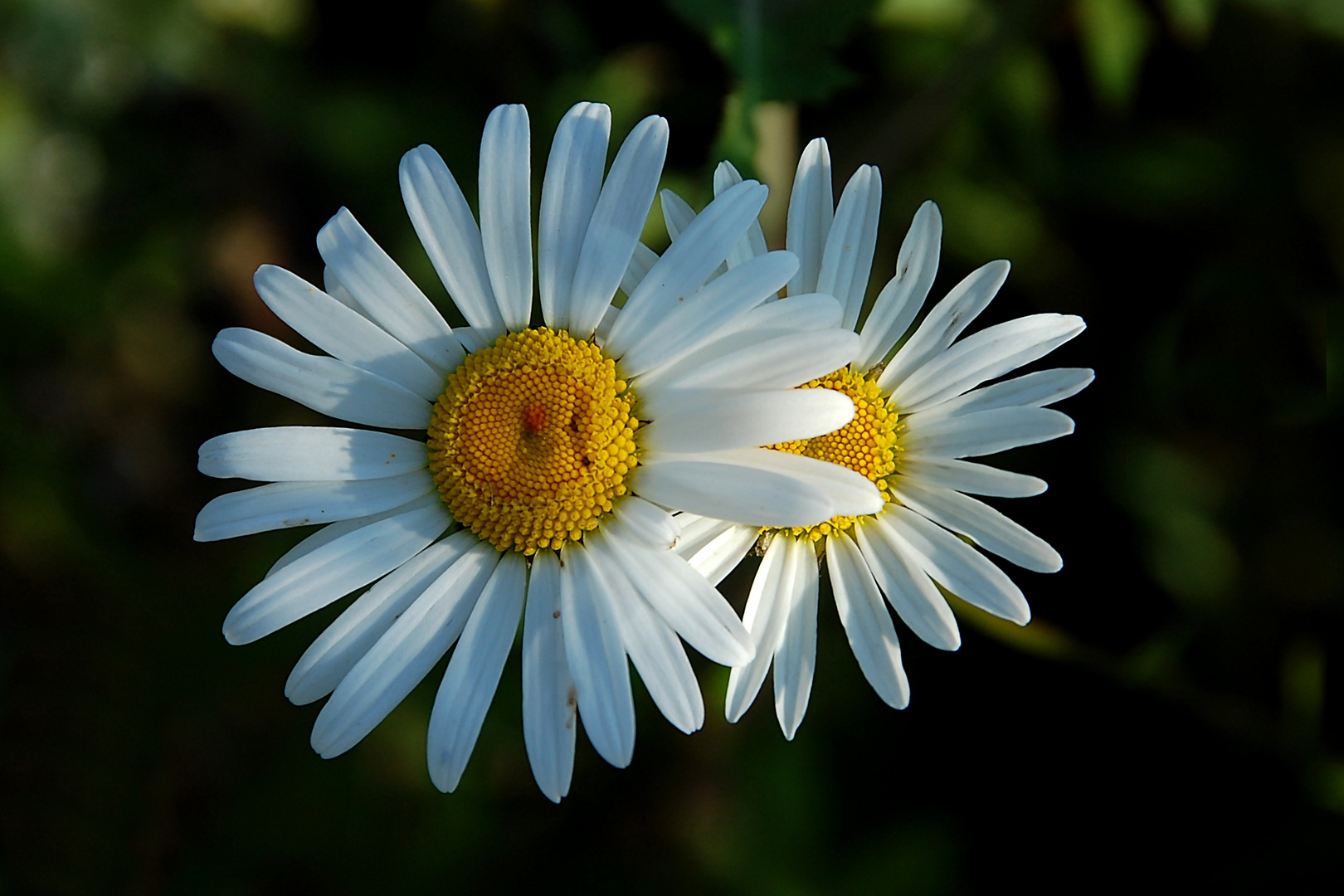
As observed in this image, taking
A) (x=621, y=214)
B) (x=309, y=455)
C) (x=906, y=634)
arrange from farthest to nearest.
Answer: (x=906, y=634) < (x=309, y=455) < (x=621, y=214)

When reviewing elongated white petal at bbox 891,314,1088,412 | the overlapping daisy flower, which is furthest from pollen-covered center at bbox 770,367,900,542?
elongated white petal at bbox 891,314,1088,412

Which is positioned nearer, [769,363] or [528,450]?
[769,363]

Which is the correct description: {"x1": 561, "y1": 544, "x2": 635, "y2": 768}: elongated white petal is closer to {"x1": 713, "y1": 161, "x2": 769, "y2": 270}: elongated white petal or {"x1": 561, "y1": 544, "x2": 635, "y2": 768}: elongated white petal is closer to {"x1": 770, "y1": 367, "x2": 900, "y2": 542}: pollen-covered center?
{"x1": 770, "y1": 367, "x2": 900, "y2": 542}: pollen-covered center

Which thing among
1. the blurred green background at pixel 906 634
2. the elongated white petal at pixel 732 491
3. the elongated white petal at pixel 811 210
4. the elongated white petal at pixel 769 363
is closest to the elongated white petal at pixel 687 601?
the elongated white petal at pixel 732 491

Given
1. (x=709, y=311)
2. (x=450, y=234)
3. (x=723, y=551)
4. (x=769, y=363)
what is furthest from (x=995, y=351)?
(x=450, y=234)

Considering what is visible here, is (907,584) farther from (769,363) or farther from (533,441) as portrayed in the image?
(533,441)

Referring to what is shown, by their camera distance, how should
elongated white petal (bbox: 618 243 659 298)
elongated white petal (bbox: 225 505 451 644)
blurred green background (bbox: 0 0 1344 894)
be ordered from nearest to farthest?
elongated white petal (bbox: 225 505 451 644) < elongated white petal (bbox: 618 243 659 298) < blurred green background (bbox: 0 0 1344 894)
